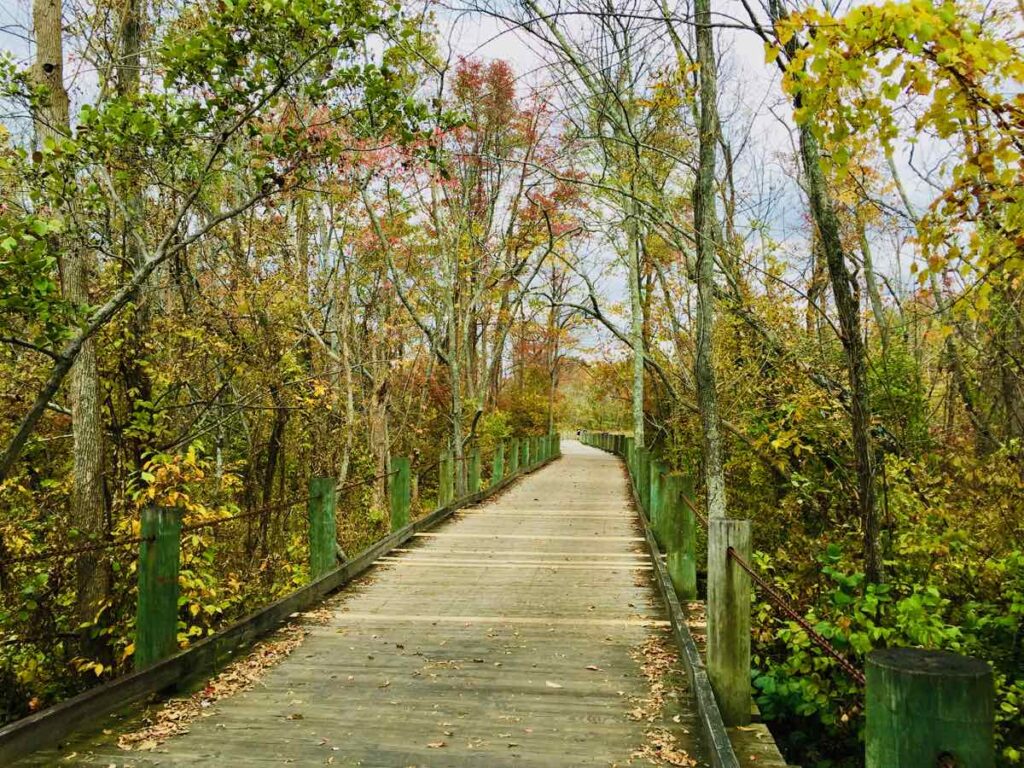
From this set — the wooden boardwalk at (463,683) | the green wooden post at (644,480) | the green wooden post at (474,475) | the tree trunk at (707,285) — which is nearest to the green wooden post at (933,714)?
the wooden boardwalk at (463,683)

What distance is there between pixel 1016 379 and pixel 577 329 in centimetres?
2346

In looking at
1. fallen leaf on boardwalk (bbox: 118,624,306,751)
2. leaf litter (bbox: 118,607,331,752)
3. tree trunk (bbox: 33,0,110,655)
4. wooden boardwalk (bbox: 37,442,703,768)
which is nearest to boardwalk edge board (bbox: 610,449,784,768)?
wooden boardwalk (bbox: 37,442,703,768)

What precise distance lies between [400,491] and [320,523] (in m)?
3.10

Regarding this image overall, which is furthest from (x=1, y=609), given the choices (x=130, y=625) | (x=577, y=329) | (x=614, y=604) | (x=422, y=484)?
(x=577, y=329)

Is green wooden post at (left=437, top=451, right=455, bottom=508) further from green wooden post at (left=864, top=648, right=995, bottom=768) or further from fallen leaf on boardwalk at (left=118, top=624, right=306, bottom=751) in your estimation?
green wooden post at (left=864, top=648, right=995, bottom=768)

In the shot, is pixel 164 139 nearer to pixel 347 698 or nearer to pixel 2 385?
pixel 2 385

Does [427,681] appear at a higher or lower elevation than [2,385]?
lower

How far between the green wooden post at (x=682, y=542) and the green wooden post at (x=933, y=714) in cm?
504

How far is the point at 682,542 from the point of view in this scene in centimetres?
704

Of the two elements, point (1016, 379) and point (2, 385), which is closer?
point (2, 385)

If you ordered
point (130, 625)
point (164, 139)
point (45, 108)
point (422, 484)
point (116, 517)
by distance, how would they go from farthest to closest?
point (422, 484) → point (116, 517) → point (130, 625) → point (45, 108) → point (164, 139)

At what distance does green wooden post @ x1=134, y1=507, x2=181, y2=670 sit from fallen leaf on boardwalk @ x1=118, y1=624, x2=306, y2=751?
0.37 m

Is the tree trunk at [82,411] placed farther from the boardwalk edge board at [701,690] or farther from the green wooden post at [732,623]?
the green wooden post at [732,623]

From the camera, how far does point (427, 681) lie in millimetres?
4941
